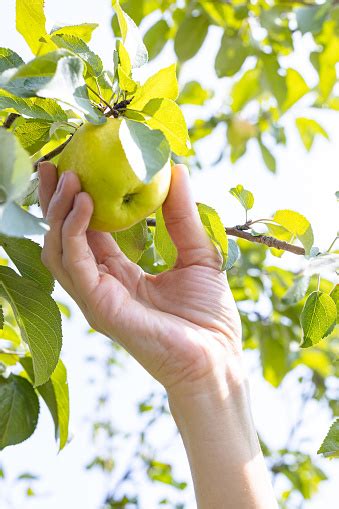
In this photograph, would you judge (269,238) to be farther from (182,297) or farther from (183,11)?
(183,11)

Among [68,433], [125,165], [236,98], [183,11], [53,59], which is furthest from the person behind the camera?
[236,98]

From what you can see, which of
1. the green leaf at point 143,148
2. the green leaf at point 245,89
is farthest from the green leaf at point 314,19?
the green leaf at point 143,148

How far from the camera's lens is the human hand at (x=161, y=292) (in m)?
0.85

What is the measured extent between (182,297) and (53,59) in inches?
17.9

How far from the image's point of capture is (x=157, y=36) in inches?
85.0

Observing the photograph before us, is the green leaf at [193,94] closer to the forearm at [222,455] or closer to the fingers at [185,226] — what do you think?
the fingers at [185,226]

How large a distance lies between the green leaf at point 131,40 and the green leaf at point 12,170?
0.29 metres

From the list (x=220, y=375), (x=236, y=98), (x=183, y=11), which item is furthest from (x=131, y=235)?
(x=236, y=98)

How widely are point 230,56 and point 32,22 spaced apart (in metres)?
1.29

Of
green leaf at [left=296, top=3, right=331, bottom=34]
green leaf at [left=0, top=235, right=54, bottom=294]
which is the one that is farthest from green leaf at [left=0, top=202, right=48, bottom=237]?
green leaf at [left=296, top=3, right=331, bottom=34]

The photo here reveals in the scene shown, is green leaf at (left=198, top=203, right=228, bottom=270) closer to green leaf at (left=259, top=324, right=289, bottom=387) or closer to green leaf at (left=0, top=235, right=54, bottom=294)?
green leaf at (left=0, top=235, right=54, bottom=294)

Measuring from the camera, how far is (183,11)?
2201mm

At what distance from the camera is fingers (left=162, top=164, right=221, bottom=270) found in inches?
36.6

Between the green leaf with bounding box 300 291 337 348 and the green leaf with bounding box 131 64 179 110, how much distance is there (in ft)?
1.31
